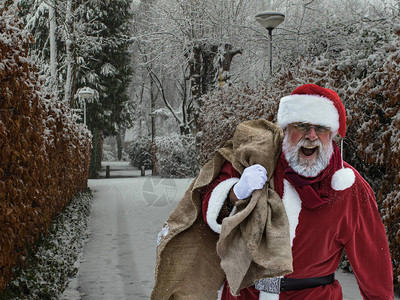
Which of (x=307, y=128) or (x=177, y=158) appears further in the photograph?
(x=177, y=158)

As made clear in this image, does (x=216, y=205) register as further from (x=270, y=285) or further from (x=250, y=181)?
(x=270, y=285)

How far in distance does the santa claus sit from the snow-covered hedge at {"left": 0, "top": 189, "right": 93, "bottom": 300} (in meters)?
2.56

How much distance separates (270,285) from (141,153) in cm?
3191

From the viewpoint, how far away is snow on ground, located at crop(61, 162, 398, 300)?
233 inches

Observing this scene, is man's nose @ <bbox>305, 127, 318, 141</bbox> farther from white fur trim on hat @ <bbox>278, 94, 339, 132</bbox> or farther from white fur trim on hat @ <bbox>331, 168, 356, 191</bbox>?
white fur trim on hat @ <bbox>331, 168, 356, 191</bbox>

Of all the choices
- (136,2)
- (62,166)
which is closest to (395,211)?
(62,166)

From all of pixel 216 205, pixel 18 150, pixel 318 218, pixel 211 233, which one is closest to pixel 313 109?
pixel 318 218

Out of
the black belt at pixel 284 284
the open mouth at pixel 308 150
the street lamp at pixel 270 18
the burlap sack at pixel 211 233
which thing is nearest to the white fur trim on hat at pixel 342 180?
the open mouth at pixel 308 150

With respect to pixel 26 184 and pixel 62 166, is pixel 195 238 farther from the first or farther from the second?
pixel 62 166

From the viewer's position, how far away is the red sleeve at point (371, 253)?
7.60 feet

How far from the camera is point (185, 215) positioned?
2510 millimetres

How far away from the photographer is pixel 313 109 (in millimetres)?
2453

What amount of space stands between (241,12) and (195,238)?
53.1ft

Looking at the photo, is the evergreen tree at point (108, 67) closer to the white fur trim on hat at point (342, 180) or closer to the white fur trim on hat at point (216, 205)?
the white fur trim on hat at point (216, 205)
